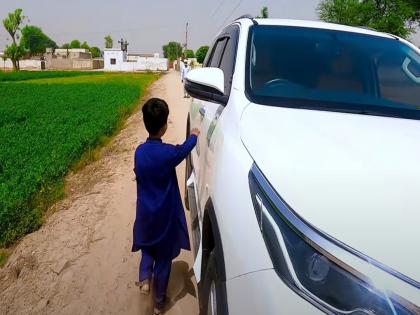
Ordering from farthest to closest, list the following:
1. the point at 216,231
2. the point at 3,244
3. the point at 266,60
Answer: the point at 3,244
the point at 266,60
the point at 216,231

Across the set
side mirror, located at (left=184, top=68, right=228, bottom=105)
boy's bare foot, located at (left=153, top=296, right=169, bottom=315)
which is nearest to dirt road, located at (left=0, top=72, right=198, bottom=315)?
boy's bare foot, located at (left=153, top=296, right=169, bottom=315)

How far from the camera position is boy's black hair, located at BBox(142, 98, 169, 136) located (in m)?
2.90

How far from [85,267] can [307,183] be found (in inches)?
113

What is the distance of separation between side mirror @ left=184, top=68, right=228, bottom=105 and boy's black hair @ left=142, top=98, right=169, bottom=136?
250 mm

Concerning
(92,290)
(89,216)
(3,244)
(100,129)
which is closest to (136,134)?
(100,129)

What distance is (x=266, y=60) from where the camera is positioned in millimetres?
2951

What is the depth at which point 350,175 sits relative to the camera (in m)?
1.61

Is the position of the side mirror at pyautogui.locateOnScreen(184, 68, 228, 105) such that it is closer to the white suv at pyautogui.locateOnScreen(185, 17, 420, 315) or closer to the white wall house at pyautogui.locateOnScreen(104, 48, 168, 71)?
the white suv at pyautogui.locateOnScreen(185, 17, 420, 315)

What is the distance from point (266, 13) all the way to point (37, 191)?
38426 mm

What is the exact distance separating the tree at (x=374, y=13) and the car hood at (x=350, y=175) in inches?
1130

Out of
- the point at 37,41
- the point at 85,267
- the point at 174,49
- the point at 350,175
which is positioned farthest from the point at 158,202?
the point at 37,41

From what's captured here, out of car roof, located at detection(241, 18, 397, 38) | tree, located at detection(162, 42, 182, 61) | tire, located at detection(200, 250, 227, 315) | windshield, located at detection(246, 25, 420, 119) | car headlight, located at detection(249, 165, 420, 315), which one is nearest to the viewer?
car headlight, located at detection(249, 165, 420, 315)

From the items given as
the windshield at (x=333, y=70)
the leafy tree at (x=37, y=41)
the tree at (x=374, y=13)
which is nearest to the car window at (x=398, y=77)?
the windshield at (x=333, y=70)

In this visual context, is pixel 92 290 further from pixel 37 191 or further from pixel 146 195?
pixel 37 191
